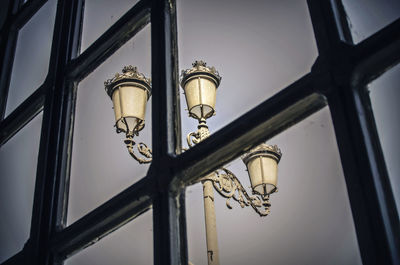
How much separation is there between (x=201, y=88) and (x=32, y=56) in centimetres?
46

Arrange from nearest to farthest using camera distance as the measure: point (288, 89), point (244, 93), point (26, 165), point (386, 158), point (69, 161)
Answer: point (386, 158)
point (288, 89)
point (244, 93)
point (69, 161)
point (26, 165)

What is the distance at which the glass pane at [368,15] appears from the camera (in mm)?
635

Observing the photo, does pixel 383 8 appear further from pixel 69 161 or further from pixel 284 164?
pixel 69 161

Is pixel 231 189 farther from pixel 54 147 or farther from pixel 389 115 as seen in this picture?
pixel 389 115

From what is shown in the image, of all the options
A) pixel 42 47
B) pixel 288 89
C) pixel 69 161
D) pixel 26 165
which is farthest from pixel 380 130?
pixel 42 47

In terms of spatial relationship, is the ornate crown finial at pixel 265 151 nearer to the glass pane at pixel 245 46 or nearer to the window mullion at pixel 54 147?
the glass pane at pixel 245 46

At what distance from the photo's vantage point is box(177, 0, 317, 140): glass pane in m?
0.77

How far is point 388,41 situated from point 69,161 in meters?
0.66

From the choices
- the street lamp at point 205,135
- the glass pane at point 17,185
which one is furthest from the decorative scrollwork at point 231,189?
the glass pane at point 17,185

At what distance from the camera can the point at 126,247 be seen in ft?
2.68

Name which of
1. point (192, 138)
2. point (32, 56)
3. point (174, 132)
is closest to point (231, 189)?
point (192, 138)

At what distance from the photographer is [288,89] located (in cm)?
70

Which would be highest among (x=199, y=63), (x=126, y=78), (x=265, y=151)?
(x=126, y=78)

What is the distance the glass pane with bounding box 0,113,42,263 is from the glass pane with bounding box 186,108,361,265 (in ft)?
1.47
